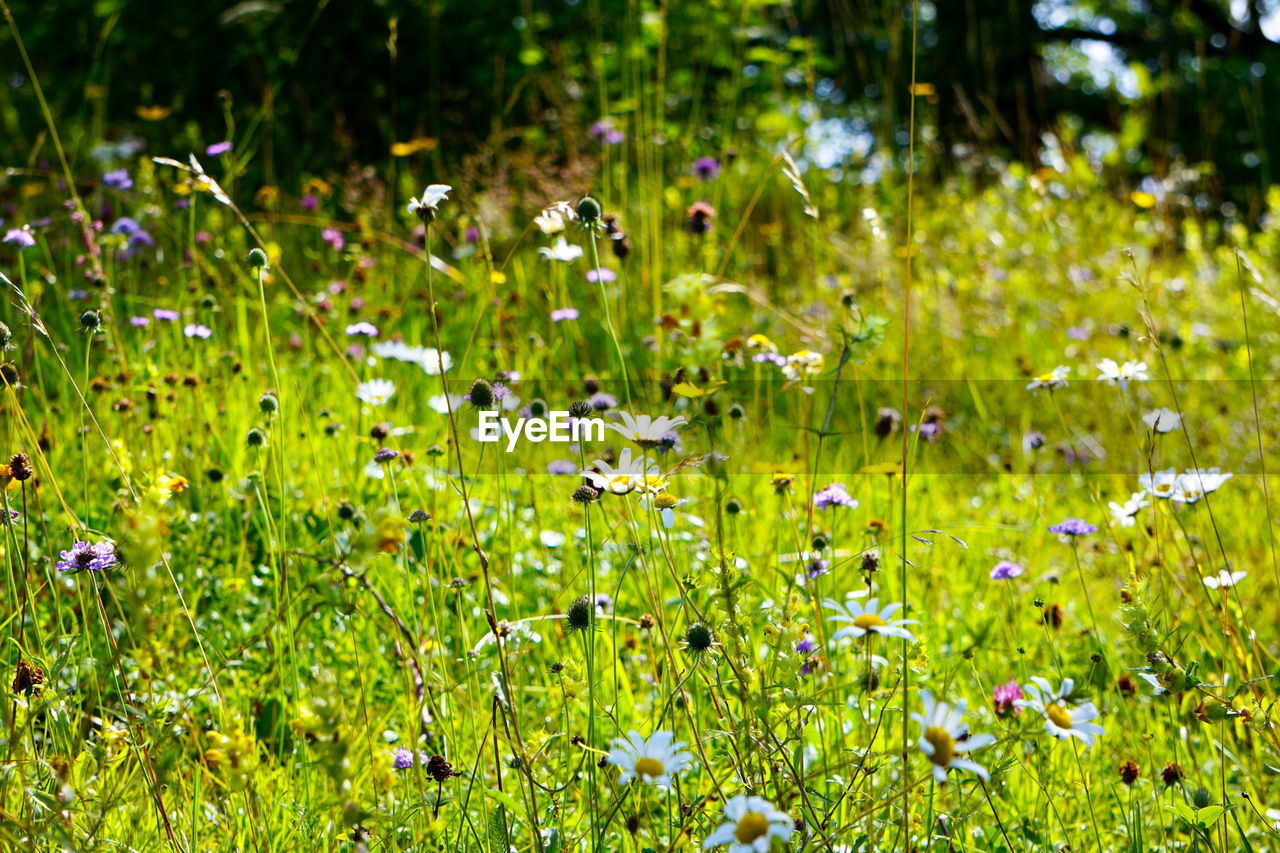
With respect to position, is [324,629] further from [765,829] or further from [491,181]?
[491,181]

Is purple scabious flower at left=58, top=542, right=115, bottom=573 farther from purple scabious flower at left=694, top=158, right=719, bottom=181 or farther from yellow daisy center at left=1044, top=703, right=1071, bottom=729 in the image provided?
purple scabious flower at left=694, top=158, right=719, bottom=181

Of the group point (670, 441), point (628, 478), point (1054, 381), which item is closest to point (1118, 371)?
point (1054, 381)

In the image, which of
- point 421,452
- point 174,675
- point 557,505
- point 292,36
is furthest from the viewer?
point 292,36

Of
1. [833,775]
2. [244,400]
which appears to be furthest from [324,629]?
[833,775]

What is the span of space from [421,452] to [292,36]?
113 inches

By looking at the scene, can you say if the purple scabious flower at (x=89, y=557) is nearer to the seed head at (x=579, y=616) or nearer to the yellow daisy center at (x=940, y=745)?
the seed head at (x=579, y=616)

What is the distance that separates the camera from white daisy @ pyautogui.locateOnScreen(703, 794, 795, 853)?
659 millimetres

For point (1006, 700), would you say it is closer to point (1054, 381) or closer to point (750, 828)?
point (1054, 381)

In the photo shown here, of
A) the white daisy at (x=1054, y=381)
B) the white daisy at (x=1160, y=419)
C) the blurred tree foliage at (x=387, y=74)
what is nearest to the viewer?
the white daisy at (x=1160, y=419)

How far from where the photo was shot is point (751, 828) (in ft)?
2.22

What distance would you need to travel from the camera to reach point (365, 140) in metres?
4.34

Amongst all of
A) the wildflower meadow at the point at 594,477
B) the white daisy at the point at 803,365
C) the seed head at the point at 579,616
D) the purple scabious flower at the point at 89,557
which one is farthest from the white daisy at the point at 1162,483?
the purple scabious flower at the point at 89,557

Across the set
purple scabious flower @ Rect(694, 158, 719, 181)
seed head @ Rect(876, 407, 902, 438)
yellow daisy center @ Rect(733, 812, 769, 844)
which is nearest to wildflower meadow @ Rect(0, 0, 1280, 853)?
yellow daisy center @ Rect(733, 812, 769, 844)

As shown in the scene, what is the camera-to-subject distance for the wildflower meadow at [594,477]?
35.9 inches
